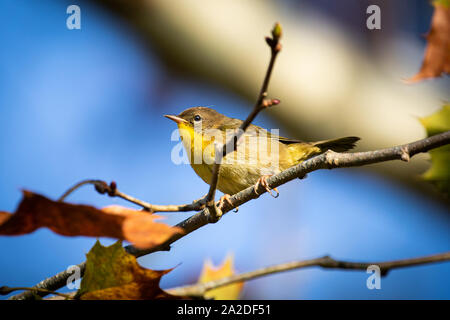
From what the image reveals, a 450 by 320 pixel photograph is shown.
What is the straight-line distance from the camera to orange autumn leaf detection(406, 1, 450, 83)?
40.0 inches

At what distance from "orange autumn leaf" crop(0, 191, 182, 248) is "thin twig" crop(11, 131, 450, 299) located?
339mm

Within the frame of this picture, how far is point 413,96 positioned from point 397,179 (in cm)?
73

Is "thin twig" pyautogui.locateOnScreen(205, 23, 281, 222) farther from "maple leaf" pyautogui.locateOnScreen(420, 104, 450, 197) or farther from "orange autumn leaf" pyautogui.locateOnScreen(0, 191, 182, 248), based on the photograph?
"maple leaf" pyautogui.locateOnScreen(420, 104, 450, 197)

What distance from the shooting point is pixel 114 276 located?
1176 millimetres

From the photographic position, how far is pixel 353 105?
3682 mm

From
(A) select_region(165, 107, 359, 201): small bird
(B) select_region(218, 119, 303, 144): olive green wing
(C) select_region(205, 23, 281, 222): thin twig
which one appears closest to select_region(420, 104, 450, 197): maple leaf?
(C) select_region(205, 23, 281, 222): thin twig

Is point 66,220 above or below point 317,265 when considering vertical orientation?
above

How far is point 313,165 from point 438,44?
46 cm

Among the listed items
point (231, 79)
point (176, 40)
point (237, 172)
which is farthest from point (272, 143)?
point (176, 40)

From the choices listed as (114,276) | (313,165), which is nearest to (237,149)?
(313,165)

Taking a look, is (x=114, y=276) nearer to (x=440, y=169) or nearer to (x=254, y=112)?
(x=254, y=112)
